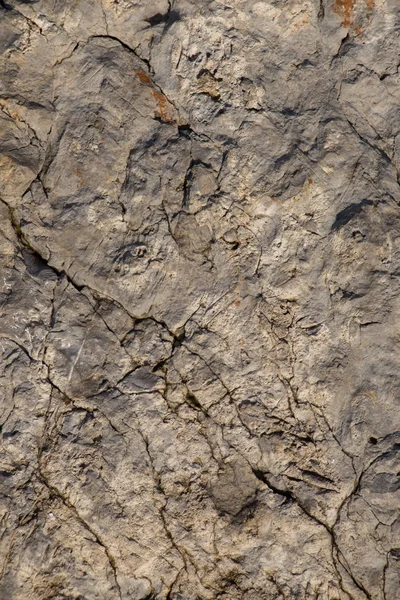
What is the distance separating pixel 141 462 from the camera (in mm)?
2881

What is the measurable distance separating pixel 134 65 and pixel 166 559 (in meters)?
2.63

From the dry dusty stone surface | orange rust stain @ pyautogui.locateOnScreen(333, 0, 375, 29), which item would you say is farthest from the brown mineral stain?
orange rust stain @ pyautogui.locateOnScreen(333, 0, 375, 29)

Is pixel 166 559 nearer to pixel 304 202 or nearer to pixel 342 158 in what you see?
pixel 304 202

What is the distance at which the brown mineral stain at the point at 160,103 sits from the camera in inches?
122

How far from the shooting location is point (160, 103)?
311cm

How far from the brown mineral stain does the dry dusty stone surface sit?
0.01 metres

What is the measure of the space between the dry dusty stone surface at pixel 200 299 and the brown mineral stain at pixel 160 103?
0.01m

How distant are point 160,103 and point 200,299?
3.63 ft

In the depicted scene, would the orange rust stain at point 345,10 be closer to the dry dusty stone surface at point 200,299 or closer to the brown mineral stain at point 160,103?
the dry dusty stone surface at point 200,299

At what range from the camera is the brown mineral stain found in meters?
3.10

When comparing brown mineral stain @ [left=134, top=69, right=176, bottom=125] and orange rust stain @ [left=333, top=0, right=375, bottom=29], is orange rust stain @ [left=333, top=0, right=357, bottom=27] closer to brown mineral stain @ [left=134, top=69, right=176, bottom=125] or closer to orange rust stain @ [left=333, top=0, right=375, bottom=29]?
orange rust stain @ [left=333, top=0, right=375, bottom=29]

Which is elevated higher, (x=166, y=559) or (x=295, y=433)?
(x=295, y=433)

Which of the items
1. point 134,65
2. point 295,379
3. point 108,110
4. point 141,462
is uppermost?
point 134,65

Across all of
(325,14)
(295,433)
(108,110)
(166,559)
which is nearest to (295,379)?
(295,433)
